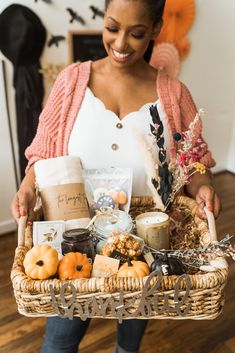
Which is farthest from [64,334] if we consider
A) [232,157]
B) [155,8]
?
[232,157]

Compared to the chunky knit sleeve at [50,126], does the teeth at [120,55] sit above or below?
above

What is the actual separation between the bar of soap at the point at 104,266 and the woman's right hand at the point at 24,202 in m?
0.23

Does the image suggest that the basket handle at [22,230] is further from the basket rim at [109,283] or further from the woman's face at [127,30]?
the woman's face at [127,30]

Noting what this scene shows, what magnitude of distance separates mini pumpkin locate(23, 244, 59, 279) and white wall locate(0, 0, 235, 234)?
4.63 feet

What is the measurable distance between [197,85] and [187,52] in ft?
0.91

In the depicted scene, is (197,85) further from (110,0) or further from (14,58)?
(110,0)

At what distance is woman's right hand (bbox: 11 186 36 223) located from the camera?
87 centimetres

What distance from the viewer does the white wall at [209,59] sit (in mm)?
1958

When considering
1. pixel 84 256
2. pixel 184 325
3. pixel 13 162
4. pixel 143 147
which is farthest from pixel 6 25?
pixel 184 325

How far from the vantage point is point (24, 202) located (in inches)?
34.9

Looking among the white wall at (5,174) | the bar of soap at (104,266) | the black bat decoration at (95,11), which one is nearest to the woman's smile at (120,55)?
the bar of soap at (104,266)

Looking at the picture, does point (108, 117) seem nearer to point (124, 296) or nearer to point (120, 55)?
point (120, 55)

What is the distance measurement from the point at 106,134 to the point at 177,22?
5.53ft

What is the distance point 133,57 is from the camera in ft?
3.09
